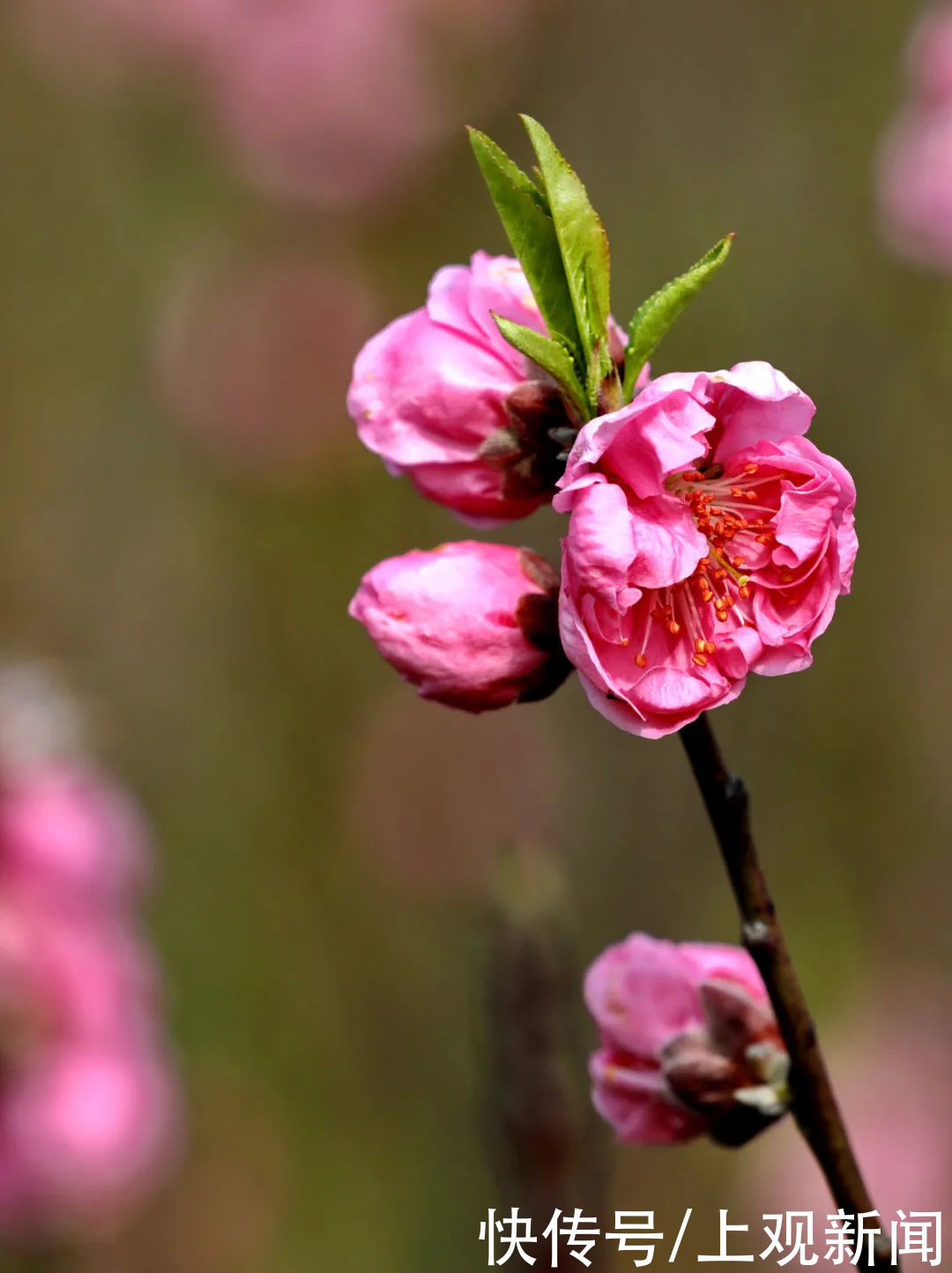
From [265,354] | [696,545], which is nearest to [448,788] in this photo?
[265,354]

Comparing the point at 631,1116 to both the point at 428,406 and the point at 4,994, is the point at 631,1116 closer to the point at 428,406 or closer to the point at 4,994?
the point at 428,406

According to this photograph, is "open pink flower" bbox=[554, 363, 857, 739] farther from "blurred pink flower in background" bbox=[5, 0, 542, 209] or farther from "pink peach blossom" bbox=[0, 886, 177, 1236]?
"blurred pink flower in background" bbox=[5, 0, 542, 209]

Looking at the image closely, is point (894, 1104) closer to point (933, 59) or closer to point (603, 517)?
point (933, 59)

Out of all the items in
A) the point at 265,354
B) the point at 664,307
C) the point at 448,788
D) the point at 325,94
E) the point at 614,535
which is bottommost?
the point at 614,535

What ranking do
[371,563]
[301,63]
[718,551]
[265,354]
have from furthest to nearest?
[301,63] → [265,354] → [371,563] → [718,551]

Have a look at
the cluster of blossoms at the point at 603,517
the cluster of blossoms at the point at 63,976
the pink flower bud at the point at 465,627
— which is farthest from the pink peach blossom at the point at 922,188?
the pink flower bud at the point at 465,627
